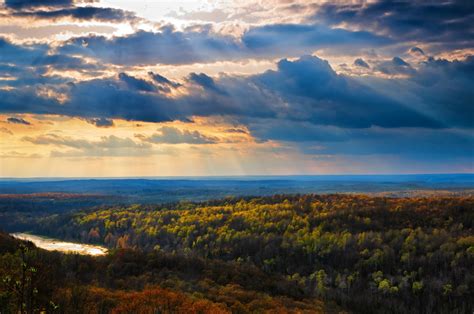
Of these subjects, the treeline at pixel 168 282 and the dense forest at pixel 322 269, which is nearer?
the treeline at pixel 168 282

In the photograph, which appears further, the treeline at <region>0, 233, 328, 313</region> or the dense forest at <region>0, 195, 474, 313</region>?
the dense forest at <region>0, 195, 474, 313</region>

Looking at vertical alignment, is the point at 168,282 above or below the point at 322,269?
above

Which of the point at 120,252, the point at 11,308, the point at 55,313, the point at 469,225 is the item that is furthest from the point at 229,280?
the point at 469,225

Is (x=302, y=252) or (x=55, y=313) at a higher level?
(x=55, y=313)

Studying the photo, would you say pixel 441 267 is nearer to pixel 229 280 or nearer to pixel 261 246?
pixel 261 246

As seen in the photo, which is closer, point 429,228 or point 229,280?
point 229,280

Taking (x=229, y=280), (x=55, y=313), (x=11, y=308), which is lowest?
(x=229, y=280)

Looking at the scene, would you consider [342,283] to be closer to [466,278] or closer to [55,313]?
[466,278]

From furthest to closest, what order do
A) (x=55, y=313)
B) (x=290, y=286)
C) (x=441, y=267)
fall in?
(x=441, y=267) < (x=290, y=286) < (x=55, y=313)

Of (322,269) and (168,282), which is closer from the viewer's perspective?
(168,282)

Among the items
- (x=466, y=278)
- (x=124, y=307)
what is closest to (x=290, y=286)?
(x=466, y=278)

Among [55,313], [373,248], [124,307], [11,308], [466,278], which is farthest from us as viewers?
[373,248]
